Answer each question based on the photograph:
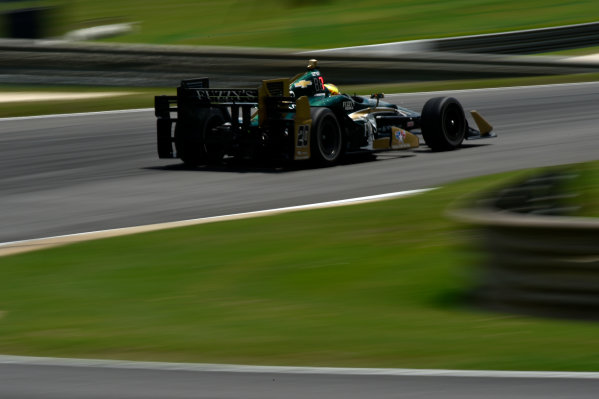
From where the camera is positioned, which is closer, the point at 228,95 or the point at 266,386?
the point at 266,386

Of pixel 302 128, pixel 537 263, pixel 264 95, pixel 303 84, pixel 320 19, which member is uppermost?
pixel 320 19

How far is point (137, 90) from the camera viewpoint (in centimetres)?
2581

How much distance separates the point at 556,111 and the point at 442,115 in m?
4.88

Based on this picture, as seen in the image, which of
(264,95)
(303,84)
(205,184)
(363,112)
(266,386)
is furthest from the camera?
(363,112)

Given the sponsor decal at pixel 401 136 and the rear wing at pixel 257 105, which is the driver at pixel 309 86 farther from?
the sponsor decal at pixel 401 136

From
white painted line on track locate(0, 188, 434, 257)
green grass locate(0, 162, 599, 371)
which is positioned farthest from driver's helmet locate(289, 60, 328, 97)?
green grass locate(0, 162, 599, 371)

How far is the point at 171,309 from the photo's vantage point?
711 cm

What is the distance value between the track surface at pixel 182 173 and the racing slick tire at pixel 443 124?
23cm

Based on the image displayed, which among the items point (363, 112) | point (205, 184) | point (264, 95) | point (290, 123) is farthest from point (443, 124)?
point (205, 184)

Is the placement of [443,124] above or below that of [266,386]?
above

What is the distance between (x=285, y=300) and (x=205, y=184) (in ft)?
20.7

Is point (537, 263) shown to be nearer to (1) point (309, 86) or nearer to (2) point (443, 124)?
(1) point (309, 86)

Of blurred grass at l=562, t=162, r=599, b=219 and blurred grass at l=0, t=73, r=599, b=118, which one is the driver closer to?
blurred grass at l=562, t=162, r=599, b=219

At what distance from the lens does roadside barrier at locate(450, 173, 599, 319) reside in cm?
607
